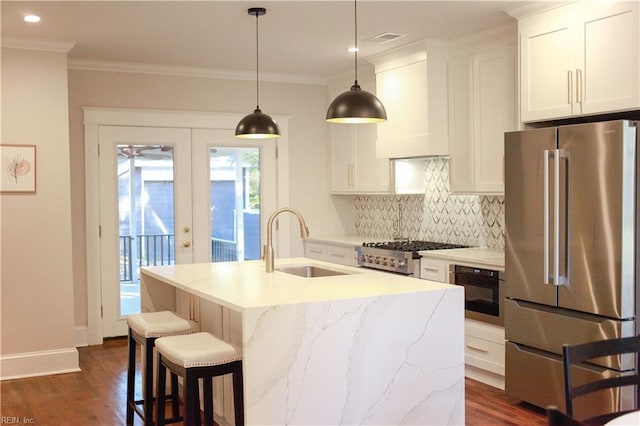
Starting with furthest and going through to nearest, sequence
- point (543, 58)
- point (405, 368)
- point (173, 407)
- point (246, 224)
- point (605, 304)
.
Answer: point (246, 224), point (543, 58), point (173, 407), point (605, 304), point (405, 368)

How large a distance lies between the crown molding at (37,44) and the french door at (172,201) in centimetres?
104

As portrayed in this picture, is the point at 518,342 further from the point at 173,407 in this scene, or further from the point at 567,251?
the point at 173,407

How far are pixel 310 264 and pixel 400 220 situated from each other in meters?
2.24

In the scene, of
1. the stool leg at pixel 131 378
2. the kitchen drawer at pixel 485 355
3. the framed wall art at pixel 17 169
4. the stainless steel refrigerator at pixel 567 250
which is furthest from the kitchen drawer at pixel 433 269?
the framed wall art at pixel 17 169

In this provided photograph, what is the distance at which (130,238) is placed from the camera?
6.31 metres

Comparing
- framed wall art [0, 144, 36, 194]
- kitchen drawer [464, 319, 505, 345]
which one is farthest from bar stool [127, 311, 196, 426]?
kitchen drawer [464, 319, 505, 345]

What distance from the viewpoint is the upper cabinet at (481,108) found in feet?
16.0

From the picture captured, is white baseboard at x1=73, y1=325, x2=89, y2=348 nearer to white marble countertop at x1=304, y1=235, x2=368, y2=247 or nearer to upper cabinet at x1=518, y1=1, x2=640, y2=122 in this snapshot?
white marble countertop at x1=304, y1=235, x2=368, y2=247

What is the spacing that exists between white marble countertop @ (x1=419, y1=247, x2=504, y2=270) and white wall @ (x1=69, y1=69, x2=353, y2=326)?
216 centimetres

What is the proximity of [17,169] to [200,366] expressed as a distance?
2905mm

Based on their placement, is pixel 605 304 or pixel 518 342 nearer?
pixel 605 304

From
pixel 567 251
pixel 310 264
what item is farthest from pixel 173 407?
pixel 567 251

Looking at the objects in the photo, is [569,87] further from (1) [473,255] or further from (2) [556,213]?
(1) [473,255]

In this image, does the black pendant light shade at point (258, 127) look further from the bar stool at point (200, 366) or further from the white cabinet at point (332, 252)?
the white cabinet at point (332, 252)
